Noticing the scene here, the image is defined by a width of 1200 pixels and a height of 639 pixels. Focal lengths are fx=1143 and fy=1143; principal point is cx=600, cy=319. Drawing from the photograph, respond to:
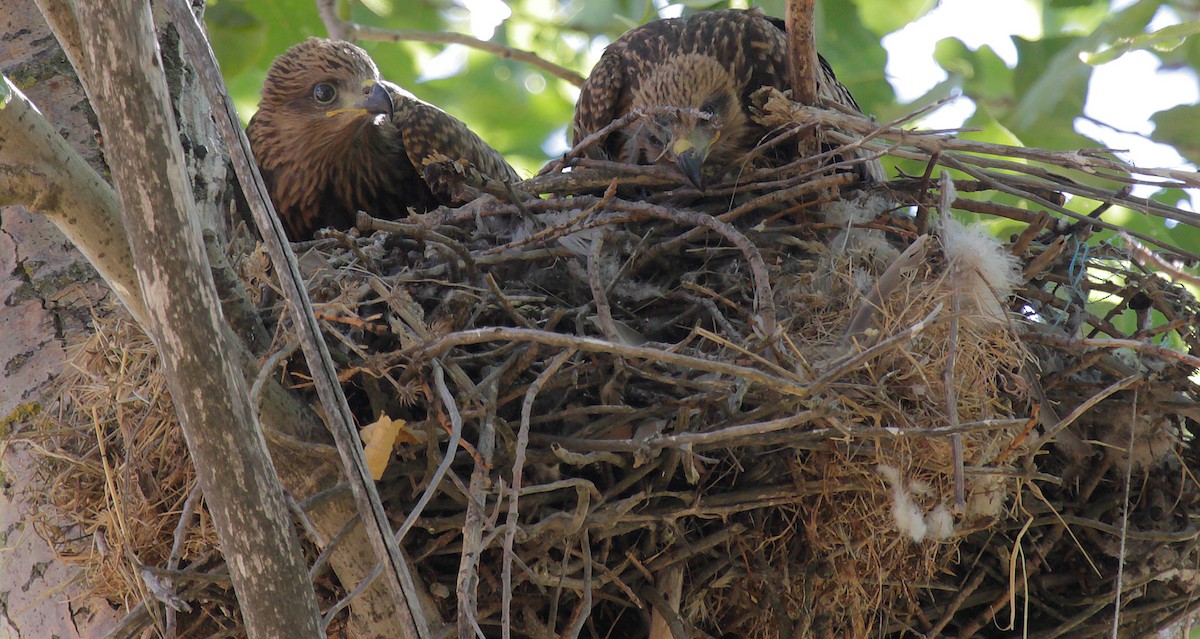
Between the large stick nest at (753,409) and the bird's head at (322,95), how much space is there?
42.7 inches

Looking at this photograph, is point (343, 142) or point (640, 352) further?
point (343, 142)

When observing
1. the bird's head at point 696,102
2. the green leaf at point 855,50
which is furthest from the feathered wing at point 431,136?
the green leaf at point 855,50

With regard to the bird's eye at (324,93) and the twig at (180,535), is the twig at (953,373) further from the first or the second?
the bird's eye at (324,93)

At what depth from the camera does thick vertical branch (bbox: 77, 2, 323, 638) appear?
1683mm

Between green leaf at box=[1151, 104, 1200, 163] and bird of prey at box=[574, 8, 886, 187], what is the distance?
0.98 m

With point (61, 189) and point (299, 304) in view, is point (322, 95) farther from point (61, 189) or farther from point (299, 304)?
point (299, 304)

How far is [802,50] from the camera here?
10.3 feet

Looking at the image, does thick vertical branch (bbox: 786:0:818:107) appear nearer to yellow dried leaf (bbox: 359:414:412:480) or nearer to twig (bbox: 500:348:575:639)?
twig (bbox: 500:348:575:639)

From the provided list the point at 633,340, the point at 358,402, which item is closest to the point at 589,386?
the point at 633,340

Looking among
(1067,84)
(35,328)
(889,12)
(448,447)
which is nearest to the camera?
(448,447)

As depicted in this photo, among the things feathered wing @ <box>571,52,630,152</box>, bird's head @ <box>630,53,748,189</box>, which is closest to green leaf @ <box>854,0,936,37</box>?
bird's head @ <box>630,53,748,189</box>

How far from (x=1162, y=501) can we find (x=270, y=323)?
241 centimetres

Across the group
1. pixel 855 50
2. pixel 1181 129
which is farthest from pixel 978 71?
pixel 1181 129

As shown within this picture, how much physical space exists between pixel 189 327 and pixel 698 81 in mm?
2867
